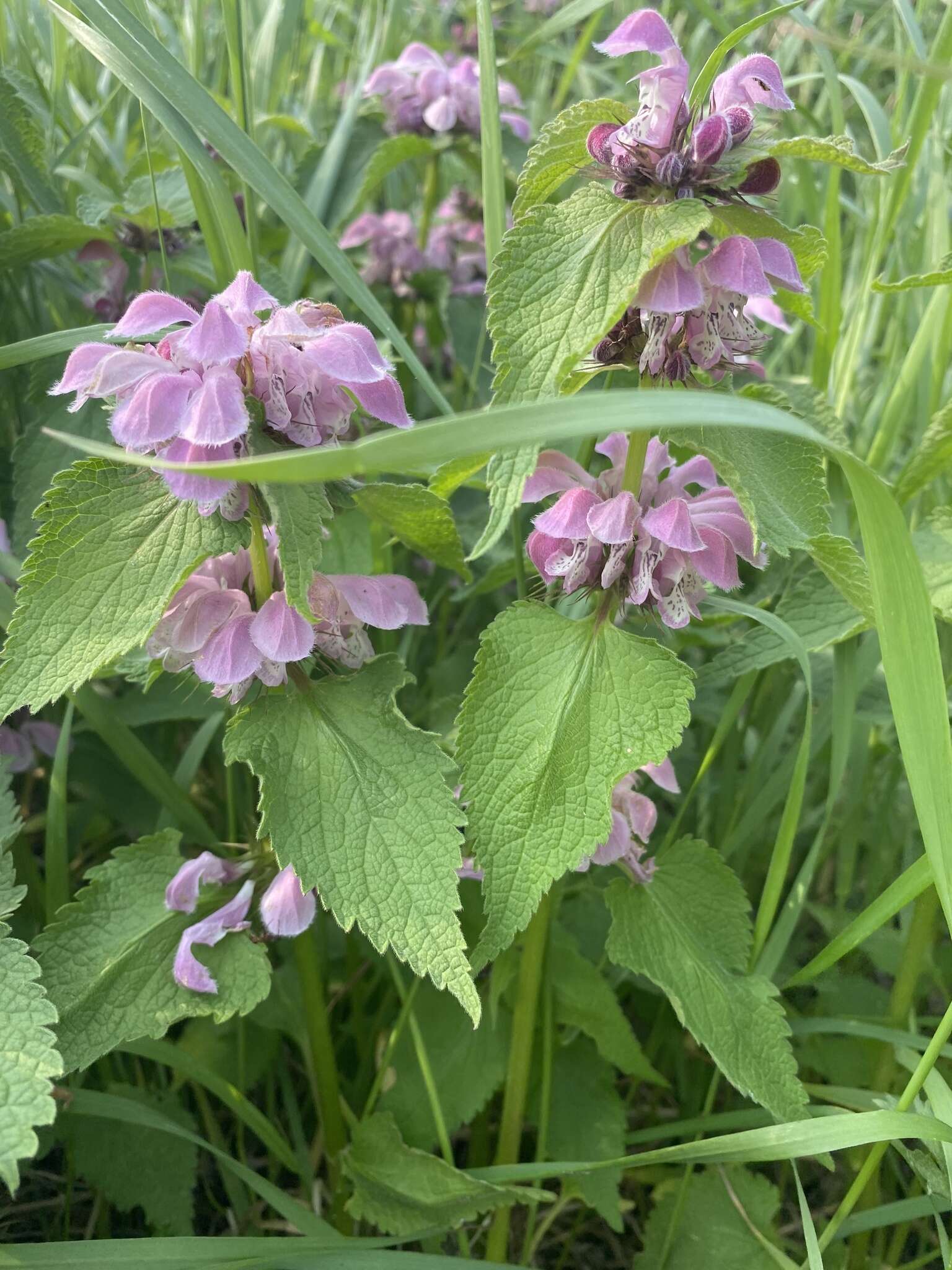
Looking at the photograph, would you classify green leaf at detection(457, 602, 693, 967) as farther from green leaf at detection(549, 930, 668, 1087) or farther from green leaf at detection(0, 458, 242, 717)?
green leaf at detection(549, 930, 668, 1087)

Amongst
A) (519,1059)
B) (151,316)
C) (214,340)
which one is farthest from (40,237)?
(519,1059)

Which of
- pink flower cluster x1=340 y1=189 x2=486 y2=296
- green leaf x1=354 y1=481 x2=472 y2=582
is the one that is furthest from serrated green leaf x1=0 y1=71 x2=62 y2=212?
green leaf x1=354 y1=481 x2=472 y2=582

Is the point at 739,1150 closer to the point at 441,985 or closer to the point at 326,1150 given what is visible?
the point at 441,985

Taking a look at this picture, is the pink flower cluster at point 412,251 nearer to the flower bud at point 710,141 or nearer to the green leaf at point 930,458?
the green leaf at point 930,458

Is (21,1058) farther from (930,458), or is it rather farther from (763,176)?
(930,458)

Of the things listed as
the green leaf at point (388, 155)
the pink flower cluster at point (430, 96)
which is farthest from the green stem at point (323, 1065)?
the pink flower cluster at point (430, 96)

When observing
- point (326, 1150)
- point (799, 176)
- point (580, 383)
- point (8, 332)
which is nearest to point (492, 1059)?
point (326, 1150)
